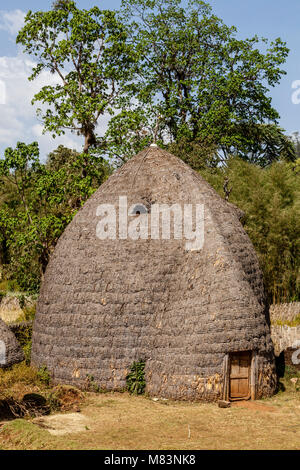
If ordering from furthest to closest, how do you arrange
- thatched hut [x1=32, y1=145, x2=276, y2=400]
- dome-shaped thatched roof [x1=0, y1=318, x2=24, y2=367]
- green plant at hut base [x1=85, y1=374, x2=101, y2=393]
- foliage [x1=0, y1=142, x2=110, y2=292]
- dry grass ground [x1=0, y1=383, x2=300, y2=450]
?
foliage [x1=0, y1=142, x2=110, y2=292] → green plant at hut base [x1=85, y1=374, x2=101, y2=393] → thatched hut [x1=32, y1=145, x2=276, y2=400] → dome-shaped thatched roof [x1=0, y1=318, x2=24, y2=367] → dry grass ground [x1=0, y1=383, x2=300, y2=450]

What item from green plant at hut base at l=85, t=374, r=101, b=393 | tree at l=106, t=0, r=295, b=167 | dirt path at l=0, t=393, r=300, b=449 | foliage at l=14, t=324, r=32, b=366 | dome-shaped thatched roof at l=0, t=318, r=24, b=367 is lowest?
dirt path at l=0, t=393, r=300, b=449

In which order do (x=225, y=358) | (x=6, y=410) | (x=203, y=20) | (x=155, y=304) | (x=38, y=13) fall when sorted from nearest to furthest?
1. (x=6, y=410)
2. (x=225, y=358)
3. (x=155, y=304)
4. (x=38, y=13)
5. (x=203, y=20)

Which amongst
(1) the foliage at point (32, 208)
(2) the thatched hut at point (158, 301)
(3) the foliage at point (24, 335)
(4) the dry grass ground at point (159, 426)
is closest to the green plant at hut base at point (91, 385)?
(2) the thatched hut at point (158, 301)

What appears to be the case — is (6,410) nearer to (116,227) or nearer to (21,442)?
(21,442)

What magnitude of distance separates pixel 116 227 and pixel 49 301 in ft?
8.77

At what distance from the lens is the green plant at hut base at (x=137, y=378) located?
1327 cm

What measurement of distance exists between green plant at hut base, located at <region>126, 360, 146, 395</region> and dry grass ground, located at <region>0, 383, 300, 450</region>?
0.25 metres

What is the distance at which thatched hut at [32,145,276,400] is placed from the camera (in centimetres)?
1282

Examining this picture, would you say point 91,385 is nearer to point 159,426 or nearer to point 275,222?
point 159,426

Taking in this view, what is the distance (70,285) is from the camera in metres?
14.2

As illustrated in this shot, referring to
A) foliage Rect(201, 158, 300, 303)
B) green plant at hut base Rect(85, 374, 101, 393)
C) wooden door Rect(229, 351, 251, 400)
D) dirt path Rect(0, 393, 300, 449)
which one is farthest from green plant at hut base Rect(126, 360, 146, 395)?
foliage Rect(201, 158, 300, 303)

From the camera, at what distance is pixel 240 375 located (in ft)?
42.5

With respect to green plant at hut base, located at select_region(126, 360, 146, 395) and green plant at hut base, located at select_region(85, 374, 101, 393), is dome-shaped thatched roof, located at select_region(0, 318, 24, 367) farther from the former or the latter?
green plant at hut base, located at select_region(126, 360, 146, 395)

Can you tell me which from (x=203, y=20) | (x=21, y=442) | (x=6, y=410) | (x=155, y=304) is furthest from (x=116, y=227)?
(x=203, y=20)
